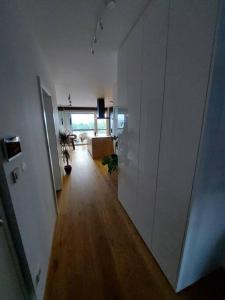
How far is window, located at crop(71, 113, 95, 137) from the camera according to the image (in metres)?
9.35

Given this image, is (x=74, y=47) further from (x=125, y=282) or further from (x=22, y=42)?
(x=125, y=282)

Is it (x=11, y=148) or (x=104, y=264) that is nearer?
(x=11, y=148)

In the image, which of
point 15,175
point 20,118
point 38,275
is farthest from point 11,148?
point 38,275

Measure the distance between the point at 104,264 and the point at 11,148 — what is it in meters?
1.51

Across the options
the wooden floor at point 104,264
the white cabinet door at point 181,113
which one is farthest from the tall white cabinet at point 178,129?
the wooden floor at point 104,264

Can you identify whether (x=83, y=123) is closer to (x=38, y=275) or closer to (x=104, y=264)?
(x=104, y=264)

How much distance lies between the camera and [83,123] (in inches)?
387

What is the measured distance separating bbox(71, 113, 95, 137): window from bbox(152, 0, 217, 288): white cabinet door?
27.8 ft

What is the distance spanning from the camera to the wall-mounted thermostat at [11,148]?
80 centimetres

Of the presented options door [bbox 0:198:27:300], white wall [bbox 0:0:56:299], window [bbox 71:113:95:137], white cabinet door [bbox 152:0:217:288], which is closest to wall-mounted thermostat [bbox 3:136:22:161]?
white wall [bbox 0:0:56:299]

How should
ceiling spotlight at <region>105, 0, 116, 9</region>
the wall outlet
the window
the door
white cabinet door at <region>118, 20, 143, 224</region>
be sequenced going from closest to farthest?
the door, the wall outlet, ceiling spotlight at <region>105, 0, 116, 9</region>, white cabinet door at <region>118, 20, 143, 224</region>, the window

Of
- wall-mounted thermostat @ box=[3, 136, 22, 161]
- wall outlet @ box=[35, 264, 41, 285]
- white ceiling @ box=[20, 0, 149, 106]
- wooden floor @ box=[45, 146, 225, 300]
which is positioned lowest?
wooden floor @ box=[45, 146, 225, 300]

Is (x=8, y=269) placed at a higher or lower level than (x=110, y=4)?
lower

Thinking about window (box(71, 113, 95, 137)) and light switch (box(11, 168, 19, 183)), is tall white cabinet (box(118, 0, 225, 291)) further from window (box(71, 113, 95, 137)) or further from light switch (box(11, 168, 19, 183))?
window (box(71, 113, 95, 137))
